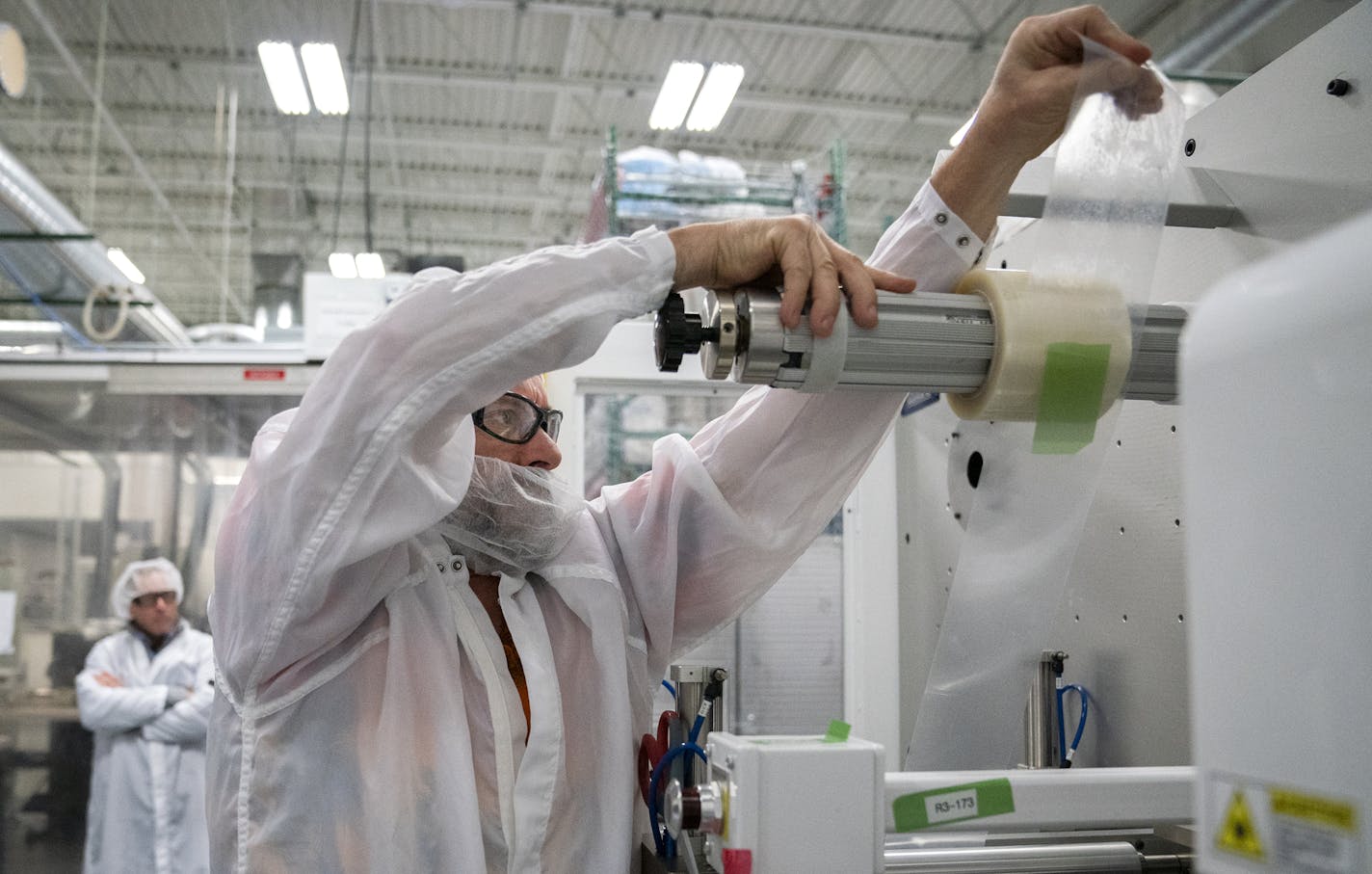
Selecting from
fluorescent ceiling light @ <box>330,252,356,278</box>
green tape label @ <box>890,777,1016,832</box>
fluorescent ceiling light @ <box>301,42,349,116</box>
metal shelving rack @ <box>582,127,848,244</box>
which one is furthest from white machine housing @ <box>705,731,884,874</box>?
fluorescent ceiling light @ <box>330,252,356,278</box>

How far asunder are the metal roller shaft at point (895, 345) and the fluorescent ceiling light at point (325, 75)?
3567mm

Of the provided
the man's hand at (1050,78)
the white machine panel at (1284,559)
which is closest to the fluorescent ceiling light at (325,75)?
the man's hand at (1050,78)

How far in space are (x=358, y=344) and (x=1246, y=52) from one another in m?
4.91

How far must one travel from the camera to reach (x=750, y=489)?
1.07 meters

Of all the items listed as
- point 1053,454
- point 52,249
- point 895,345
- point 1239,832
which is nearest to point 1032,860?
point 1053,454

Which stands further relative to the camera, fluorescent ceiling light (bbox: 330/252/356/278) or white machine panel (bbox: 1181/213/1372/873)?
fluorescent ceiling light (bbox: 330/252/356/278)

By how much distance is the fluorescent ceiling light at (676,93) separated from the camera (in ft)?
14.0

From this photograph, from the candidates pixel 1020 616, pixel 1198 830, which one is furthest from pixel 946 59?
pixel 1198 830

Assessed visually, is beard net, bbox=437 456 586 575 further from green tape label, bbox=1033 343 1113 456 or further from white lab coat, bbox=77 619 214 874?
white lab coat, bbox=77 619 214 874

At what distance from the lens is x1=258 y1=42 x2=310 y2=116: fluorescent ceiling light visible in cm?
387

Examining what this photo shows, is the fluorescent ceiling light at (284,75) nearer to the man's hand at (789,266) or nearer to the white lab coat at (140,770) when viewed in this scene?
the white lab coat at (140,770)

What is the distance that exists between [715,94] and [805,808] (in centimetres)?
415

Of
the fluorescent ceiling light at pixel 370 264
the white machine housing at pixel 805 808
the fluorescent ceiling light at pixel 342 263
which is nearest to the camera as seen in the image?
the white machine housing at pixel 805 808

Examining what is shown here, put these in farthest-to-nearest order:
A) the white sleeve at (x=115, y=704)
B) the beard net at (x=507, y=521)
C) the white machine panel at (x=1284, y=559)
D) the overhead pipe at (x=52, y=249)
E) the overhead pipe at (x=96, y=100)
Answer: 1. the overhead pipe at (x=96, y=100)
2. the white sleeve at (x=115, y=704)
3. the overhead pipe at (x=52, y=249)
4. the beard net at (x=507, y=521)
5. the white machine panel at (x=1284, y=559)
